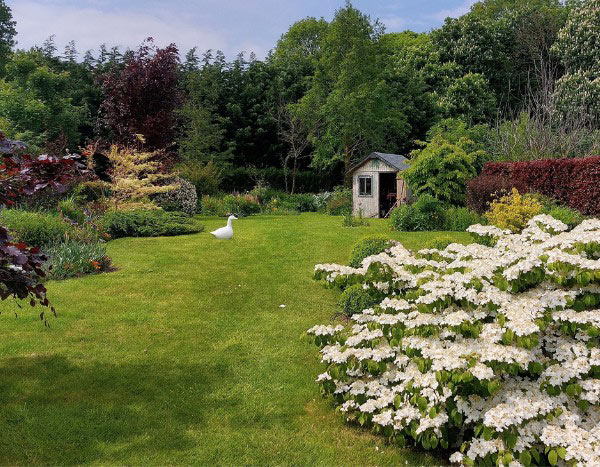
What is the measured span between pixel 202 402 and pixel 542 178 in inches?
462

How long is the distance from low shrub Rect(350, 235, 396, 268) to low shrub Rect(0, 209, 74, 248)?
19.1ft

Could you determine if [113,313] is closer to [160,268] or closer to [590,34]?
[160,268]

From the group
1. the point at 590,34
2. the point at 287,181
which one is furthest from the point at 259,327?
the point at 590,34

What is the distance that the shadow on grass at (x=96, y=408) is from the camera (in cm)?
356

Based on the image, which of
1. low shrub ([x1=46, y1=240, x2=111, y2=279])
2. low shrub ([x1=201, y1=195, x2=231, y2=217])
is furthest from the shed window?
low shrub ([x1=46, y1=240, x2=111, y2=279])

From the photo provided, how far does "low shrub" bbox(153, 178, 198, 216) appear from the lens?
17.2 metres

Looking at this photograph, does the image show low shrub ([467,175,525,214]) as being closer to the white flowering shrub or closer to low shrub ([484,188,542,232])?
low shrub ([484,188,542,232])

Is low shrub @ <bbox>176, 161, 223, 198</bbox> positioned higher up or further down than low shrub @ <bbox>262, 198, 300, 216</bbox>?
higher up

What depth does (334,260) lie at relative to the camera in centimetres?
949

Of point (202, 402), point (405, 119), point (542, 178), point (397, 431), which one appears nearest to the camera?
point (397, 431)

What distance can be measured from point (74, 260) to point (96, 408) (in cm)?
512

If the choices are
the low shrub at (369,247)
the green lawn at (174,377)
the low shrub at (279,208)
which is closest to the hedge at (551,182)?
the low shrub at (369,247)

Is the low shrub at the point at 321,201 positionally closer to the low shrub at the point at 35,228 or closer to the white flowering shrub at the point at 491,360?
the low shrub at the point at 35,228

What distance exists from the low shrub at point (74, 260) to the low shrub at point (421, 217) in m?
7.55
